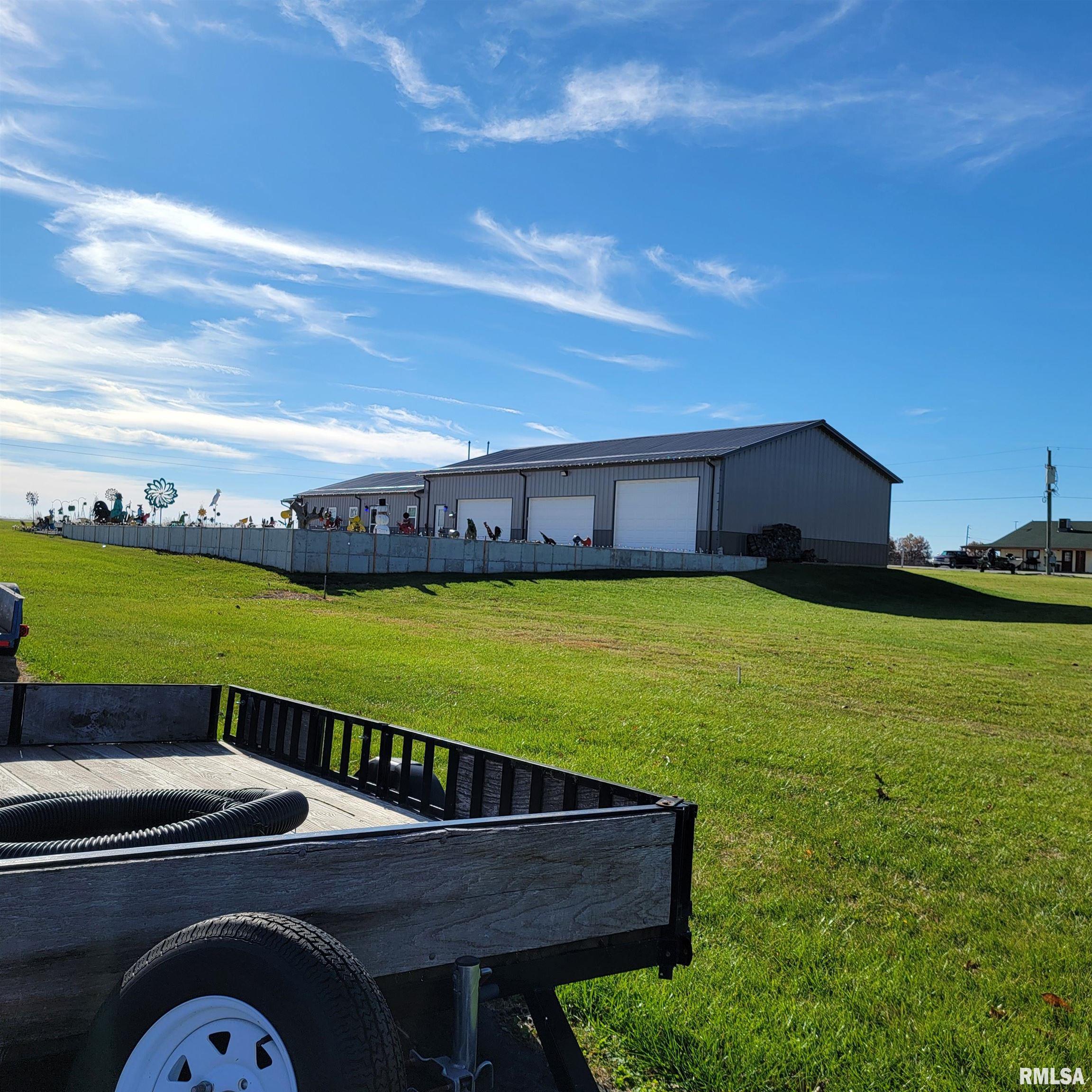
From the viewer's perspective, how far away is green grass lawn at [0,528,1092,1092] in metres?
3.43

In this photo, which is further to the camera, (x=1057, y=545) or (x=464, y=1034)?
(x=1057, y=545)

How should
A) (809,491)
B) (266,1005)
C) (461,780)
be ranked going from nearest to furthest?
(266,1005) < (461,780) < (809,491)

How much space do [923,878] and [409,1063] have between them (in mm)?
3742

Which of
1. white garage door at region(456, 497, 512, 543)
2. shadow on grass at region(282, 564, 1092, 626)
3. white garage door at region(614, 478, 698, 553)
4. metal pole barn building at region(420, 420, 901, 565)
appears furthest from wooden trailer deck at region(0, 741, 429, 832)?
white garage door at region(456, 497, 512, 543)

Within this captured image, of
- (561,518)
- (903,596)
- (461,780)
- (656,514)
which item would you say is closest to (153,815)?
(461,780)

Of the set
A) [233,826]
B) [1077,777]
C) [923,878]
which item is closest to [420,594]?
[1077,777]

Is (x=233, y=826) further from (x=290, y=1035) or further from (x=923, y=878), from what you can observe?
(x=923, y=878)

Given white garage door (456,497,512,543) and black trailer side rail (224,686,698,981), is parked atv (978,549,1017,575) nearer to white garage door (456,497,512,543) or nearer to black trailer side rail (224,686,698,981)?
white garage door (456,497,512,543)

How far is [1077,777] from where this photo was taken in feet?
24.3

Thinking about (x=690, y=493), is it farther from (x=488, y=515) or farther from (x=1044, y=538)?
(x=1044, y=538)

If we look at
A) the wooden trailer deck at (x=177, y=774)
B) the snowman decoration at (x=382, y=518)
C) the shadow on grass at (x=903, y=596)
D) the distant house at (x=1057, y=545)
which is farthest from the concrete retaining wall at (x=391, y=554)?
the distant house at (x=1057, y=545)

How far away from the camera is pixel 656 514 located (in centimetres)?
4122

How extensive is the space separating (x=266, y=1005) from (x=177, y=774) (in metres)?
2.65

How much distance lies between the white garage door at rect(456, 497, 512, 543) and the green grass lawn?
2684cm
